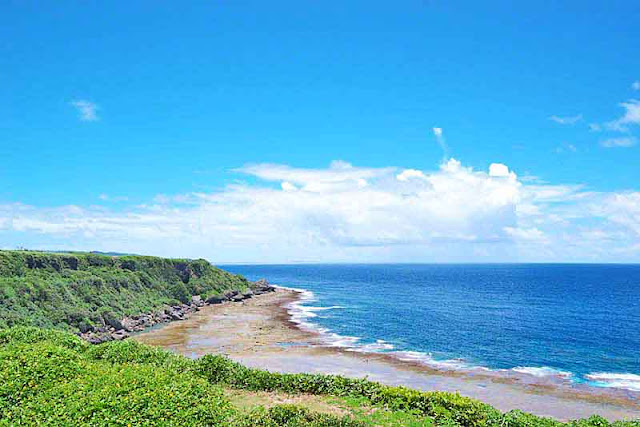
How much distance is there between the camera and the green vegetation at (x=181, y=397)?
1761 centimetres

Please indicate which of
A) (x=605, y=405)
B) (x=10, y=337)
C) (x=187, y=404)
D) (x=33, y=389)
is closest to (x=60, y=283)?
(x=10, y=337)

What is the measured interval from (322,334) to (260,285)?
218 ft

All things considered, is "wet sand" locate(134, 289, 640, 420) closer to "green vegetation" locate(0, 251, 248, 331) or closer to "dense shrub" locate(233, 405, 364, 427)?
"green vegetation" locate(0, 251, 248, 331)

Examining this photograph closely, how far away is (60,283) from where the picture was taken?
6588 cm

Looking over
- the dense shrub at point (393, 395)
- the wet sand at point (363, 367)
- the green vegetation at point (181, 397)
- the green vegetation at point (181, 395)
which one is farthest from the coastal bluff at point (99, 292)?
the dense shrub at point (393, 395)

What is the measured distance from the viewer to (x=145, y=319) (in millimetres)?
68438

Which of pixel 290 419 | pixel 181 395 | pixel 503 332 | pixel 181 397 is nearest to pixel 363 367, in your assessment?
pixel 290 419

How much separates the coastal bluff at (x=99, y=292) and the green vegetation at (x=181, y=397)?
33532 mm

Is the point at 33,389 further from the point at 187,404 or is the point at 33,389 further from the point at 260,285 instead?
the point at 260,285

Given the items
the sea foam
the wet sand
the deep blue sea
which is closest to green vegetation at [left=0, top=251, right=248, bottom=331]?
the wet sand

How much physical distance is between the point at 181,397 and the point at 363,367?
28.8 meters

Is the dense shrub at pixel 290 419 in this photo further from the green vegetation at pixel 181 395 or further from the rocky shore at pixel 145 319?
the rocky shore at pixel 145 319

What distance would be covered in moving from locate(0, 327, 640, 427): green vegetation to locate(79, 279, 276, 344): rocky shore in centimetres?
3282

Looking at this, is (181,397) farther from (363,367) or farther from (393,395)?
(363,367)
